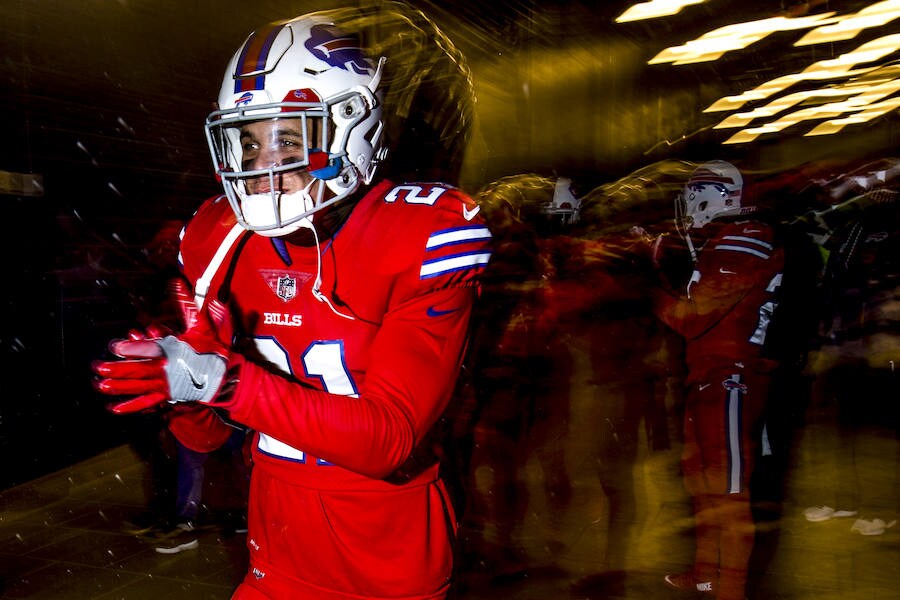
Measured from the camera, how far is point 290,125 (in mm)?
1682

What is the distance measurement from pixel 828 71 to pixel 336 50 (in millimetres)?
16196

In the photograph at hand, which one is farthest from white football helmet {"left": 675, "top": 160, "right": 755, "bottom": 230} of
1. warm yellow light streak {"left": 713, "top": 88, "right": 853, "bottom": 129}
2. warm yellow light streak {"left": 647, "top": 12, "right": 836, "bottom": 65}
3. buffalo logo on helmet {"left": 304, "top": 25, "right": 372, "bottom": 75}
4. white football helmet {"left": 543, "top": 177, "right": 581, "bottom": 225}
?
warm yellow light streak {"left": 713, "top": 88, "right": 853, "bottom": 129}

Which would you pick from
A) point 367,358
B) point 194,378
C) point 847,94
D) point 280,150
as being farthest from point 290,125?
point 847,94

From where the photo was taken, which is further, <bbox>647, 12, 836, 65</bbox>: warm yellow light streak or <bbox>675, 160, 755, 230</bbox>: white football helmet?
<bbox>647, 12, 836, 65</bbox>: warm yellow light streak

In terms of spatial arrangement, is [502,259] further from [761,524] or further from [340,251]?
[340,251]

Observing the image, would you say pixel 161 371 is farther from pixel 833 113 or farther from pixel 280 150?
pixel 833 113

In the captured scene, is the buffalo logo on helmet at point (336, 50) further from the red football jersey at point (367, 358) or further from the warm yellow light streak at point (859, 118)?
the warm yellow light streak at point (859, 118)

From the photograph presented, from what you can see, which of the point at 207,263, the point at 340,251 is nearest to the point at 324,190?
the point at 340,251

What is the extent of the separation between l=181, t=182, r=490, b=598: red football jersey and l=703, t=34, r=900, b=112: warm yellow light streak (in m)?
15.0

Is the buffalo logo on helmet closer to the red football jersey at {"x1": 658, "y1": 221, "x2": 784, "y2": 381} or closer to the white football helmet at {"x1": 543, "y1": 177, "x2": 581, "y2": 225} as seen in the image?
the red football jersey at {"x1": 658, "y1": 221, "x2": 784, "y2": 381}

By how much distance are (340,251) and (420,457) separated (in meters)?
0.49

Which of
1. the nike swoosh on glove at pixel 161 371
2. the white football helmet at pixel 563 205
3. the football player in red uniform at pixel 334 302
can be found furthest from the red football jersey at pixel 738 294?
the white football helmet at pixel 563 205

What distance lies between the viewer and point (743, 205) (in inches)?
146

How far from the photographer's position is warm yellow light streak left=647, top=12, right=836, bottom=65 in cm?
1343
